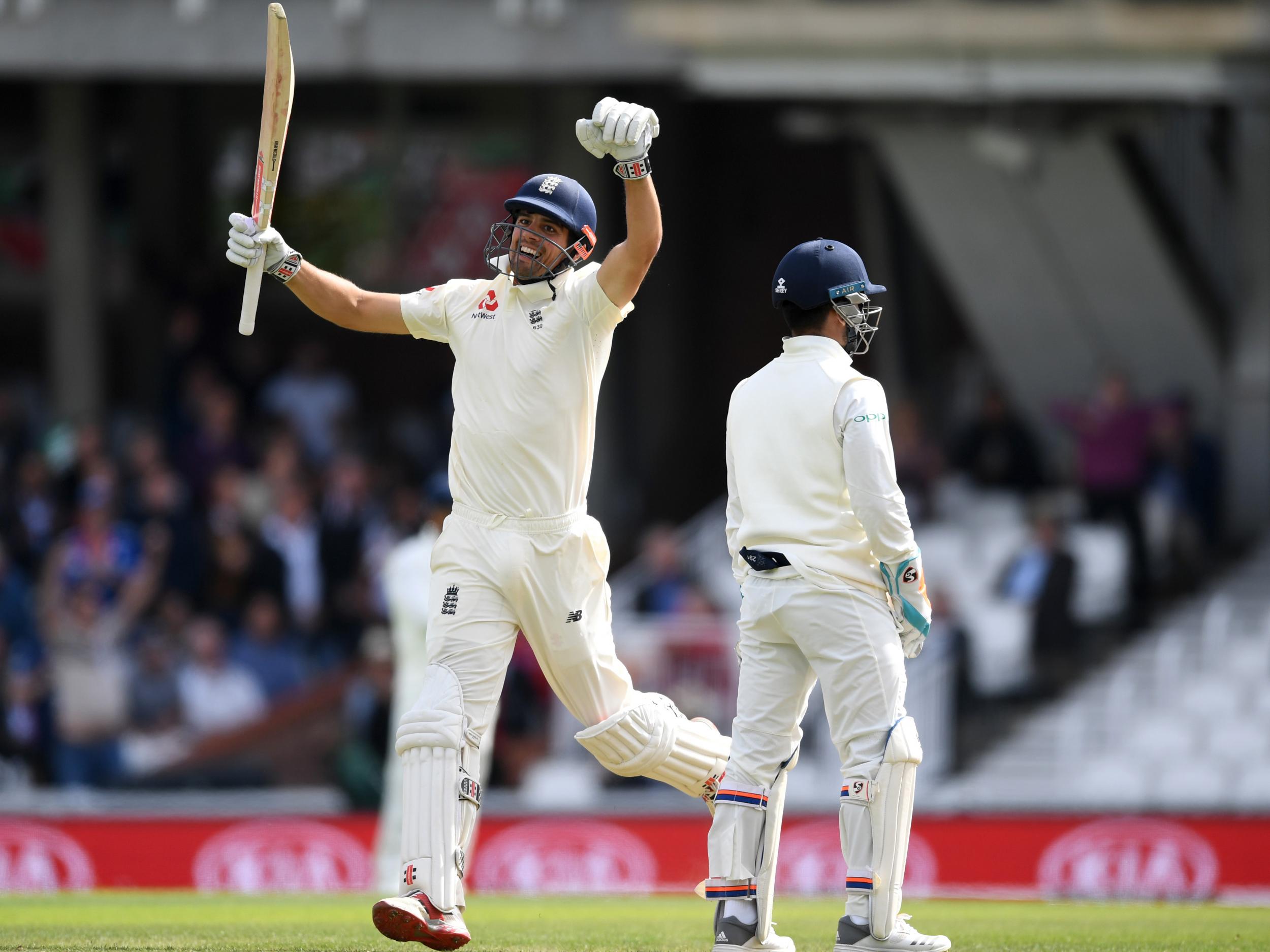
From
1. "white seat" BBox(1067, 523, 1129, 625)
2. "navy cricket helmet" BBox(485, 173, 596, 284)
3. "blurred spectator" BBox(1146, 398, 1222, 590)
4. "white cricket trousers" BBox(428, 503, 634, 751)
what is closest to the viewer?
"white cricket trousers" BBox(428, 503, 634, 751)

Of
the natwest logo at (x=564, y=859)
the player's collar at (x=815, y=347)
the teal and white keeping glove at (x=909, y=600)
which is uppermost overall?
the player's collar at (x=815, y=347)

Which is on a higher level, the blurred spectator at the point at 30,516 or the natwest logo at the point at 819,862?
the blurred spectator at the point at 30,516

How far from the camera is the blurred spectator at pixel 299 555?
44.9 ft

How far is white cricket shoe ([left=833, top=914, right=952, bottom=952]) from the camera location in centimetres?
517

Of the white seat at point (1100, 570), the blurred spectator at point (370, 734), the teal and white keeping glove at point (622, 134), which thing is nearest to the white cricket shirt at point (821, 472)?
the teal and white keeping glove at point (622, 134)

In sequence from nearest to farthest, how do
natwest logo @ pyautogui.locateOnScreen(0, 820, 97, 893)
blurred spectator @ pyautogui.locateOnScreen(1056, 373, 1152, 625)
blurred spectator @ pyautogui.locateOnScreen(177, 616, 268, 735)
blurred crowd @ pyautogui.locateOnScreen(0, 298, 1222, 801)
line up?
natwest logo @ pyautogui.locateOnScreen(0, 820, 97, 893)
blurred crowd @ pyautogui.locateOnScreen(0, 298, 1222, 801)
blurred spectator @ pyautogui.locateOnScreen(177, 616, 268, 735)
blurred spectator @ pyautogui.locateOnScreen(1056, 373, 1152, 625)

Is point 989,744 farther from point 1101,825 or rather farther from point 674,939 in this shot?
point 674,939

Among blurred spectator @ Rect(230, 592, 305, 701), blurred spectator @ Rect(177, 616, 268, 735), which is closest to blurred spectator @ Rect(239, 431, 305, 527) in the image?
blurred spectator @ Rect(230, 592, 305, 701)

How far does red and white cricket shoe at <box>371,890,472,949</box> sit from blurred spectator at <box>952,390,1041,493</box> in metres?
9.78

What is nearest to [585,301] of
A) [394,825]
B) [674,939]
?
[674,939]

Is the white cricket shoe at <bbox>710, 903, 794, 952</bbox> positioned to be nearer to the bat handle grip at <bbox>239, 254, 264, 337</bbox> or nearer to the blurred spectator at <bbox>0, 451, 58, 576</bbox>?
the bat handle grip at <bbox>239, 254, 264, 337</bbox>

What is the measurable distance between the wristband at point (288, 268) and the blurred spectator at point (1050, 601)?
8.01 meters

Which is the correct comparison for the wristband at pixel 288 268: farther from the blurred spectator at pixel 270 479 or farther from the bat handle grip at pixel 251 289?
the blurred spectator at pixel 270 479

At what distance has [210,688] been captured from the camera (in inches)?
520
